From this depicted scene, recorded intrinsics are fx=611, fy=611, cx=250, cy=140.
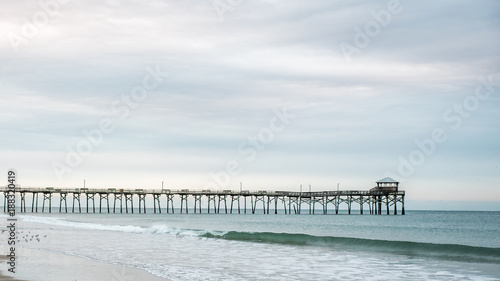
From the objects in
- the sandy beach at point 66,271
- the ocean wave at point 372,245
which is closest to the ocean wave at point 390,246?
the ocean wave at point 372,245

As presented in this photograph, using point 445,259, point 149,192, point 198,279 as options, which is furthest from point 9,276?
point 149,192

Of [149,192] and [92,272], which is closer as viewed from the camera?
[92,272]

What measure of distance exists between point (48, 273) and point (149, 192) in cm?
7008

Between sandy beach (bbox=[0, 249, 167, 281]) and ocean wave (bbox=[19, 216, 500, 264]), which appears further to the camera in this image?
ocean wave (bbox=[19, 216, 500, 264])

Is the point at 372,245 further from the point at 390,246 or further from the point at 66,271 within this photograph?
the point at 66,271

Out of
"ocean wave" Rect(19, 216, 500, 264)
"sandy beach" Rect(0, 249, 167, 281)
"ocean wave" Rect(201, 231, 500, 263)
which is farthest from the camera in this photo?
"ocean wave" Rect(19, 216, 500, 264)

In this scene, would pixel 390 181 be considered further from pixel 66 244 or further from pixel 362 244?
pixel 66 244

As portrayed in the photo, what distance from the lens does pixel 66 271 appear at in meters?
16.5

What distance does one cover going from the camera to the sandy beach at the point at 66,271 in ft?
50.1

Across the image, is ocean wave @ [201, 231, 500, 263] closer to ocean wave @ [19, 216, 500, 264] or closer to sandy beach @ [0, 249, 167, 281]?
ocean wave @ [19, 216, 500, 264]

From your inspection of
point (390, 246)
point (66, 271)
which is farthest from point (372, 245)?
point (66, 271)

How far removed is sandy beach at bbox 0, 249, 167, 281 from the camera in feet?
50.1

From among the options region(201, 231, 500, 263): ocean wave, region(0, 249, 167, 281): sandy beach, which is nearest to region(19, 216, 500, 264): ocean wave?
region(201, 231, 500, 263): ocean wave

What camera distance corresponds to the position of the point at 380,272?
17875 mm
